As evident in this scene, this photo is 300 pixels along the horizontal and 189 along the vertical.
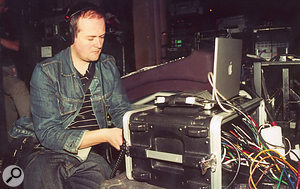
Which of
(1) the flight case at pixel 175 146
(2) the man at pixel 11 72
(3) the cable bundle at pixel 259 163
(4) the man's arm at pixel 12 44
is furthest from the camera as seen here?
(4) the man's arm at pixel 12 44

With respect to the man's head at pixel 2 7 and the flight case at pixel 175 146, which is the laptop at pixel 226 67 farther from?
the man's head at pixel 2 7

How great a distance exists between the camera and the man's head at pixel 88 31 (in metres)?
1.32

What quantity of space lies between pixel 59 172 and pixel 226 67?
33.3 inches

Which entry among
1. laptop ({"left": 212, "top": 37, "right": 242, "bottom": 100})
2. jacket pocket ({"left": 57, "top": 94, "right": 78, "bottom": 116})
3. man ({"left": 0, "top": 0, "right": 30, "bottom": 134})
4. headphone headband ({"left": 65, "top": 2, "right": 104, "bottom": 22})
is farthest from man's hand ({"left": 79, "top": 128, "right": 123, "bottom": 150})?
man ({"left": 0, "top": 0, "right": 30, "bottom": 134})

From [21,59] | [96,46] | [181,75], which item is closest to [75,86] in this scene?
[96,46]

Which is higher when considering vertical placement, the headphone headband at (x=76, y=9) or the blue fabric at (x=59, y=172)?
the headphone headband at (x=76, y=9)

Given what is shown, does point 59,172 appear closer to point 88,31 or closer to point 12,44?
point 88,31

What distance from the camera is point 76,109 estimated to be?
1360mm

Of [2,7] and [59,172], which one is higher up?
[2,7]

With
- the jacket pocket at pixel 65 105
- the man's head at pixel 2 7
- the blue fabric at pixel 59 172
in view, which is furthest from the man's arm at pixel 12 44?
the blue fabric at pixel 59 172

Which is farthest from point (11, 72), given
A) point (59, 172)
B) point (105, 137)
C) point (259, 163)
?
point (259, 163)

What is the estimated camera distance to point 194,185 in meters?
0.83

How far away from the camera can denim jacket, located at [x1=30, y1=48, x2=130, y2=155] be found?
119 centimetres

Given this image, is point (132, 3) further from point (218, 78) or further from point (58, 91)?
point (218, 78)
